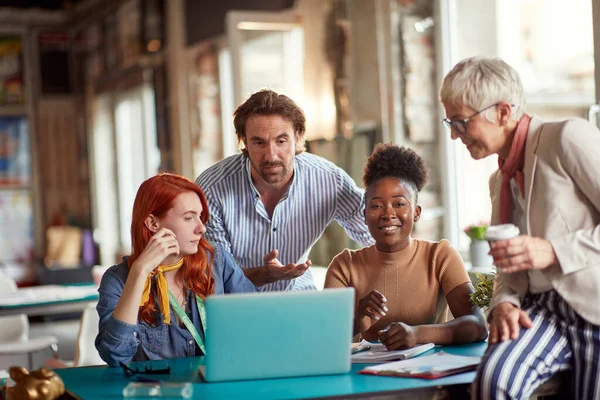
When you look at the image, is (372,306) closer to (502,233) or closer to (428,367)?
(428,367)

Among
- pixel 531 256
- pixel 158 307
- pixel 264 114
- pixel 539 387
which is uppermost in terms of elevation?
pixel 264 114

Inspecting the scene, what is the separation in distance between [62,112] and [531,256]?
1084cm

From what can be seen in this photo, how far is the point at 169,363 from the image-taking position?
250 centimetres

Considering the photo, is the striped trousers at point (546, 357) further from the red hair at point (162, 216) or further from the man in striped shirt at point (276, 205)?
the man in striped shirt at point (276, 205)

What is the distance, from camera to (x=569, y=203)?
7.08 feet

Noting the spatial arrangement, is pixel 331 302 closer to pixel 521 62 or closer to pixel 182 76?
pixel 521 62

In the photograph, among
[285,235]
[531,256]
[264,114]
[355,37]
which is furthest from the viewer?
[355,37]

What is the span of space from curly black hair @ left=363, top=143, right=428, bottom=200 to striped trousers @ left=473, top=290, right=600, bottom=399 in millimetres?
797

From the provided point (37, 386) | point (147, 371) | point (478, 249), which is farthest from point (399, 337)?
point (478, 249)

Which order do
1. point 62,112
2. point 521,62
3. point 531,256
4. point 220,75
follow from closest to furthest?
point 531,256
point 521,62
point 220,75
point 62,112

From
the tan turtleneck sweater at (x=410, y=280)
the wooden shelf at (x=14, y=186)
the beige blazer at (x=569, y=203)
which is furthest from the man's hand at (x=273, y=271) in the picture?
the wooden shelf at (x=14, y=186)

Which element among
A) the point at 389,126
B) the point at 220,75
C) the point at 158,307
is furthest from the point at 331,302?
the point at 220,75

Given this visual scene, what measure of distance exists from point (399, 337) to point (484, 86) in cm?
80

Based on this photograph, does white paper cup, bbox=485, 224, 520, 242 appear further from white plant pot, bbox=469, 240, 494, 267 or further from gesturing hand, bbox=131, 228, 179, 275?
white plant pot, bbox=469, 240, 494, 267
